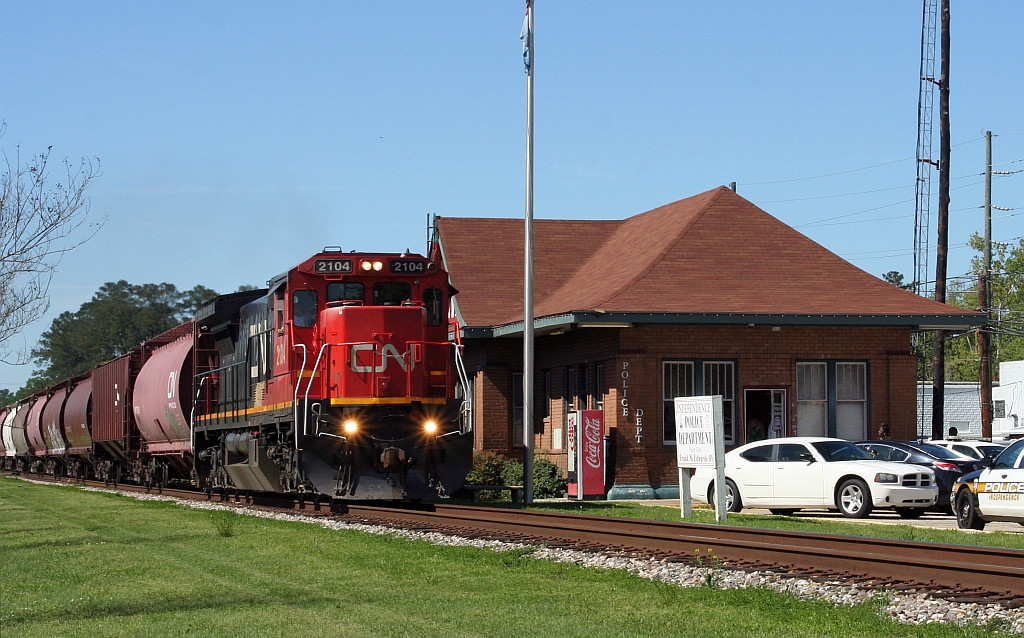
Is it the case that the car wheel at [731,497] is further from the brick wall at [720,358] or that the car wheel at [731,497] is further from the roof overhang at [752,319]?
the roof overhang at [752,319]

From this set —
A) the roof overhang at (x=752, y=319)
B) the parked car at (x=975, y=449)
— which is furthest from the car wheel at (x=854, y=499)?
the parked car at (x=975, y=449)

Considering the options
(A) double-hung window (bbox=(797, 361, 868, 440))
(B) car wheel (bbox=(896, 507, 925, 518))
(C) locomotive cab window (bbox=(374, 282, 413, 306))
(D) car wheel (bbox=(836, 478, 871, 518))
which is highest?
(C) locomotive cab window (bbox=(374, 282, 413, 306))

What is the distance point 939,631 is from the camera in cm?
898

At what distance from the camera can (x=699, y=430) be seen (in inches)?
853

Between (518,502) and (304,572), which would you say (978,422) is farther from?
(304,572)

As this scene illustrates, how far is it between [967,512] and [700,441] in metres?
4.32

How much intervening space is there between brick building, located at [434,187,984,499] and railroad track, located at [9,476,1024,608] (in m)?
8.78

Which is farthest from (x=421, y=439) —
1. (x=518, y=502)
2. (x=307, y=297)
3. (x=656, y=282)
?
(x=656, y=282)

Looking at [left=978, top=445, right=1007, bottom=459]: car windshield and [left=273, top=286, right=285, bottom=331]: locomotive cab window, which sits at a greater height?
[left=273, top=286, right=285, bottom=331]: locomotive cab window

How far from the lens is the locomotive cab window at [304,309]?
20.8m

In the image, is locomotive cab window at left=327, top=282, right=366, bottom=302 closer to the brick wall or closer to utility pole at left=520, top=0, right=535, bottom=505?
utility pole at left=520, top=0, right=535, bottom=505

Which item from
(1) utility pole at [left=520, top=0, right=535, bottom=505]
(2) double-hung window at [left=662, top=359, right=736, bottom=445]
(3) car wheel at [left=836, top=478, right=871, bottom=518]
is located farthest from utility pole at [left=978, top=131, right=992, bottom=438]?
(1) utility pole at [left=520, top=0, right=535, bottom=505]

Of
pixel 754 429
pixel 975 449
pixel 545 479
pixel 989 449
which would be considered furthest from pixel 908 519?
pixel 545 479

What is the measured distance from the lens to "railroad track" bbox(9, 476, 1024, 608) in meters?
10.8
